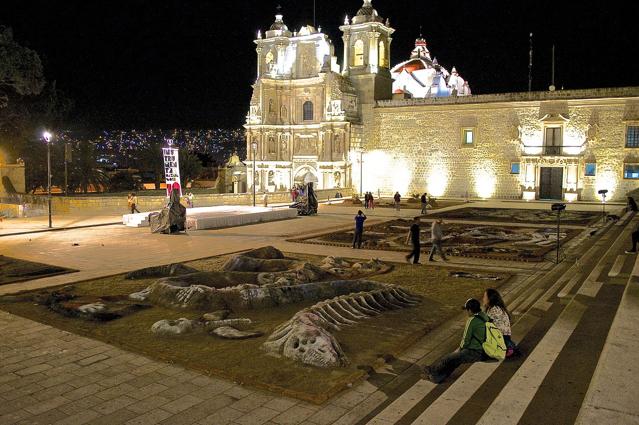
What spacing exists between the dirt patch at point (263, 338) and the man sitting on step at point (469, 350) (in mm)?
857

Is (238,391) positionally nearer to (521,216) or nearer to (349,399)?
(349,399)

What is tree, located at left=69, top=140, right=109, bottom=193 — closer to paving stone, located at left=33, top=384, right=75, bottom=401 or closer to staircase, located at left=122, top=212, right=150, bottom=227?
staircase, located at left=122, top=212, right=150, bottom=227

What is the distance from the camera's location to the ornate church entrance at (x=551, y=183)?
41.0 m

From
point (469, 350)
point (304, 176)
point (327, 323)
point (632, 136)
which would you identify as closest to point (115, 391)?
point (327, 323)

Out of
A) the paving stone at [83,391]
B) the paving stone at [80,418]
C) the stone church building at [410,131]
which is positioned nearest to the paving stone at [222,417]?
the paving stone at [80,418]

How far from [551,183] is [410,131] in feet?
38.9

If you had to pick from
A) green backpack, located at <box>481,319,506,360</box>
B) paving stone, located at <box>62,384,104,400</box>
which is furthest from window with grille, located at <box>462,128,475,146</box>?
paving stone, located at <box>62,384,104,400</box>

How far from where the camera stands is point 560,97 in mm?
40594

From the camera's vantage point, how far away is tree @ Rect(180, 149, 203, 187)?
64062 mm

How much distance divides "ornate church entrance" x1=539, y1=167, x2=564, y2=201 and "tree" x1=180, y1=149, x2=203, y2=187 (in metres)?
38.4

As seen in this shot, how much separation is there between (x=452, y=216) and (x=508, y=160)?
53.7 ft

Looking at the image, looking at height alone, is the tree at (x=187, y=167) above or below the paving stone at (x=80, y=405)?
above

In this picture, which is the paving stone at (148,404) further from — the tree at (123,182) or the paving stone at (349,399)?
the tree at (123,182)

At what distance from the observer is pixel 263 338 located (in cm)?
810
